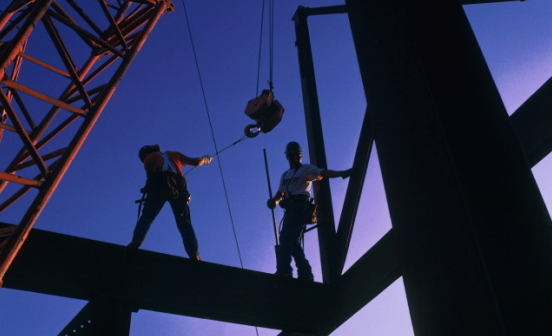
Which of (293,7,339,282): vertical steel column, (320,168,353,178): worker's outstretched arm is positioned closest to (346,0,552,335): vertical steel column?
(293,7,339,282): vertical steel column

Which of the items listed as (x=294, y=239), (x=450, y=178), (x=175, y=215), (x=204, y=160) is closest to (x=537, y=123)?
(x=450, y=178)

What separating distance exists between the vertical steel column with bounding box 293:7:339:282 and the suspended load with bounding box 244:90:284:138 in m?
1.43

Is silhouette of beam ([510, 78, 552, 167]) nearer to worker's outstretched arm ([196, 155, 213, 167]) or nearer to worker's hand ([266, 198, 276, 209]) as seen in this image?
worker's hand ([266, 198, 276, 209])

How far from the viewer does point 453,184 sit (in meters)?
1.24

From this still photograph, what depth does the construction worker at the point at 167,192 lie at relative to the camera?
20.2 feet

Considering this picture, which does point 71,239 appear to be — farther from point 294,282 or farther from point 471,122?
point 471,122

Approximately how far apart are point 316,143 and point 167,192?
1.94 metres

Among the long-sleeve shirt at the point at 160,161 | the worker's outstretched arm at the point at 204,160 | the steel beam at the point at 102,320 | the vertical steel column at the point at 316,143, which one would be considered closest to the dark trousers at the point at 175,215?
the long-sleeve shirt at the point at 160,161

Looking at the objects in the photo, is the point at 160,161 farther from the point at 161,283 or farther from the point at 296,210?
the point at 161,283

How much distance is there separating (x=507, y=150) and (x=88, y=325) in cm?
317

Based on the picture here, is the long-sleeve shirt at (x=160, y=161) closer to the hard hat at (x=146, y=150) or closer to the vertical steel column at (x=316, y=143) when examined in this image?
the hard hat at (x=146, y=150)

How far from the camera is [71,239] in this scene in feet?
13.1

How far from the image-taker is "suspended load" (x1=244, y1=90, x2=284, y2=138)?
7.85 m

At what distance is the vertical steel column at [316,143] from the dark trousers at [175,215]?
1.71 meters
